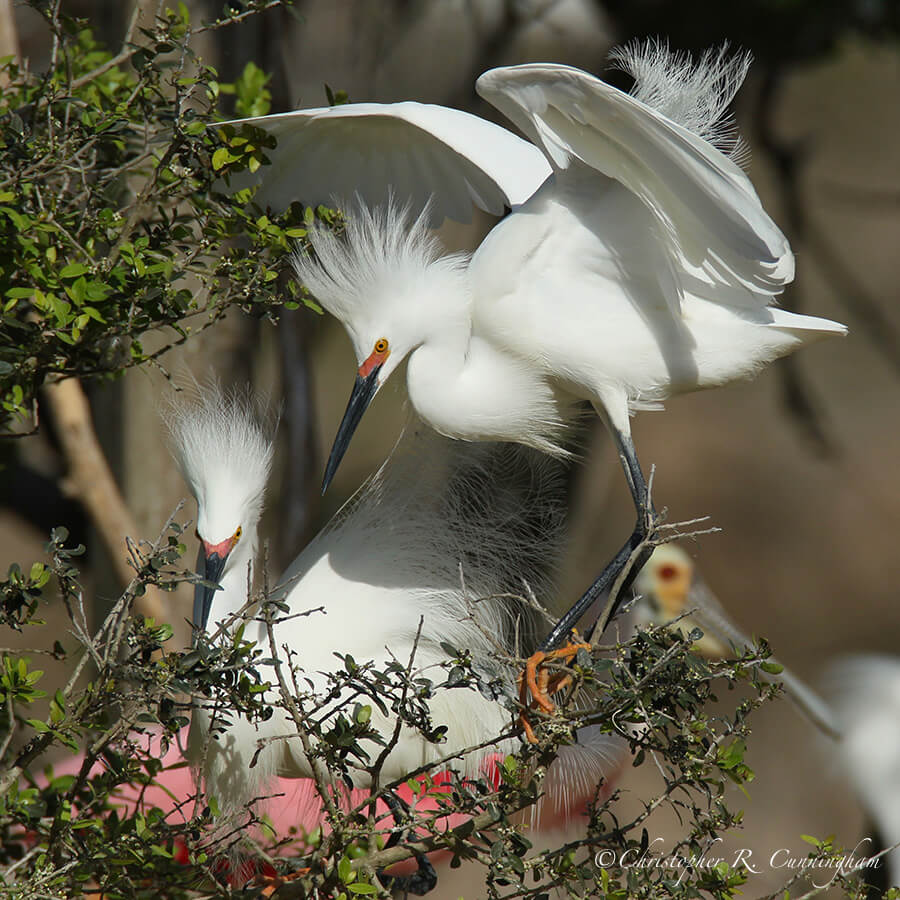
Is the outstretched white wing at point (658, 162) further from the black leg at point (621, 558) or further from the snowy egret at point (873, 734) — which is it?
the snowy egret at point (873, 734)

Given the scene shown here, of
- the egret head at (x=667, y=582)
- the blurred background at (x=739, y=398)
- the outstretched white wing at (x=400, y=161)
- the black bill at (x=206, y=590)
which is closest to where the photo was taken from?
the black bill at (x=206, y=590)

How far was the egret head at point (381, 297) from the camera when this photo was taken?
1.86 m

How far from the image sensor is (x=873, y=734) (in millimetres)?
3299

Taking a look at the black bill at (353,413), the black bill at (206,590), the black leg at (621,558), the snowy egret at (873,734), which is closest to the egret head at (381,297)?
the black bill at (353,413)

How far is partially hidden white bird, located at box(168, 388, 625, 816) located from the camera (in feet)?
5.96

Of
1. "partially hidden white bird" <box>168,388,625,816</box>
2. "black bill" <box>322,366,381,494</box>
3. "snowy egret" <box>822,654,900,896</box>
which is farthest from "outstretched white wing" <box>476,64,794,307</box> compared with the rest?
"snowy egret" <box>822,654,900,896</box>

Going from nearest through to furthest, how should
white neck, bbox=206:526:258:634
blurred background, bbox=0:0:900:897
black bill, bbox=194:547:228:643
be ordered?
black bill, bbox=194:547:228:643 < white neck, bbox=206:526:258:634 < blurred background, bbox=0:0:900:897

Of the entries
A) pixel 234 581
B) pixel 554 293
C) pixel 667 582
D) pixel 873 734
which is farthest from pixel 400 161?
pixel 873 734

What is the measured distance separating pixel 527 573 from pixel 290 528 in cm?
145

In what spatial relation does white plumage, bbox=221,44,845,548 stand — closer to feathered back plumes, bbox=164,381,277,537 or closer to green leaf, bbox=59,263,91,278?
feathered back plumes, bbox=164,381,277,537

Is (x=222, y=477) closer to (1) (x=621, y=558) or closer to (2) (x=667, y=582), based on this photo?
(1) (x=621, y=558)

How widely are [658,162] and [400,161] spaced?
68cm

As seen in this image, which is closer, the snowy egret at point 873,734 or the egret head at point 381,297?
the egret head at point 381,297


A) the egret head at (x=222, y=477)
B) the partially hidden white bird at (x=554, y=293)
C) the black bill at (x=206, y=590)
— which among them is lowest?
the black bill at (x=206, y=590)
